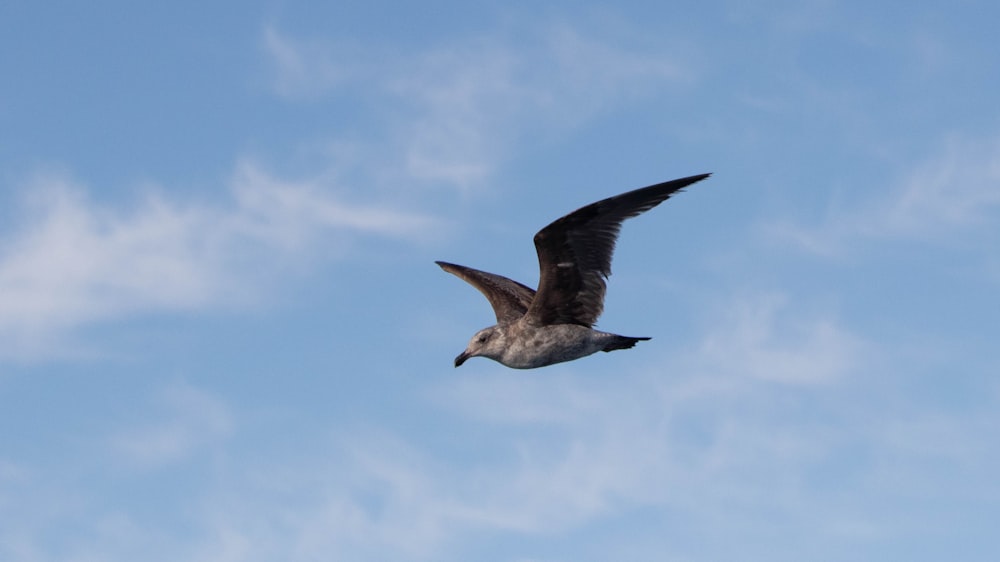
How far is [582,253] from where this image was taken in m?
18.2

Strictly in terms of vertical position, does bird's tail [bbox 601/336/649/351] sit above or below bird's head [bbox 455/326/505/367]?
below

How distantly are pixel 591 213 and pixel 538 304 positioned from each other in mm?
2276

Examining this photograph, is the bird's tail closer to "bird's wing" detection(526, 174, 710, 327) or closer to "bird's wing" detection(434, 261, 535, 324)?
"bird's wing" detection(526, 174, 710, 327)

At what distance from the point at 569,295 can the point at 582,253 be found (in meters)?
0.97

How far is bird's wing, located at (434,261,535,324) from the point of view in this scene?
71.2 ft

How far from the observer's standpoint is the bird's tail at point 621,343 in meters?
19.5

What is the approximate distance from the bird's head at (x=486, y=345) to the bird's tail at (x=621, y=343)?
1841 mm

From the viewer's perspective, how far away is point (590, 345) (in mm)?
19531

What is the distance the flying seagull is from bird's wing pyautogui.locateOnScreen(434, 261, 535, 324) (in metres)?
0.07

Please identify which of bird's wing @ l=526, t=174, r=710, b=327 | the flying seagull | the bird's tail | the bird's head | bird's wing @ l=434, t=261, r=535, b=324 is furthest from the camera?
bird's wing @ l=434, t=261, r=535, b=324

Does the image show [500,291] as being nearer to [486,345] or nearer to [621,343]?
[486,345]

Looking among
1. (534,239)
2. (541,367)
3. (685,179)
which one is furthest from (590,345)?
(685,179)

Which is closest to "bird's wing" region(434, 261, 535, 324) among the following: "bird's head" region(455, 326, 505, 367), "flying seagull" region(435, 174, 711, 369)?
"flying seagull" region(435, 174, 711, 369)

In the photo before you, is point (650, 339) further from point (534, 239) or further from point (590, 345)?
point (534, 239)
